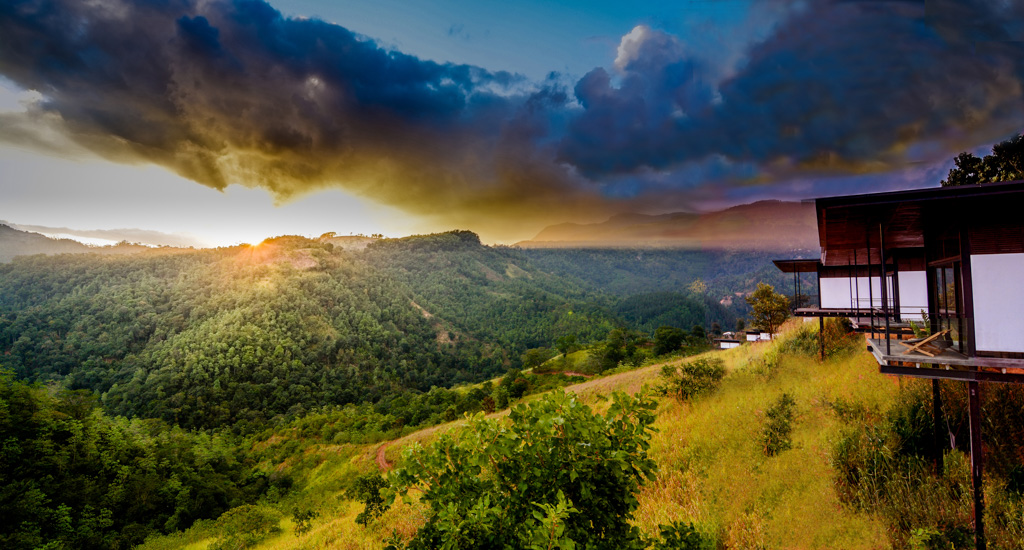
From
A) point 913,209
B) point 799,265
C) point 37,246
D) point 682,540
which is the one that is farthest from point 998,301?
point 37,246

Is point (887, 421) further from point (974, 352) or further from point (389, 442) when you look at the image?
point (389, 442)

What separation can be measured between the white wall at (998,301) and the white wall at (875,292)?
6.66m

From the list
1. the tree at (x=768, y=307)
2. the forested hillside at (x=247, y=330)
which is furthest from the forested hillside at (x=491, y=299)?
the tree at (x=768, y=307)

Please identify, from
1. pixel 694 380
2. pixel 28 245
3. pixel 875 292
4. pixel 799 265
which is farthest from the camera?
pixel 28 245

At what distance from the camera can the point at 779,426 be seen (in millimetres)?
9508

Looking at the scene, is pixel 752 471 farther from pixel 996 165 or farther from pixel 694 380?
pixel 996 165

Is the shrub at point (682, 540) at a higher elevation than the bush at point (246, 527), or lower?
higher

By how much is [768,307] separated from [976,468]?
27.1m

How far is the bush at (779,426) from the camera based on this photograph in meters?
8.89

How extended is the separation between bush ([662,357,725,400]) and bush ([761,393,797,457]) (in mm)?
2844

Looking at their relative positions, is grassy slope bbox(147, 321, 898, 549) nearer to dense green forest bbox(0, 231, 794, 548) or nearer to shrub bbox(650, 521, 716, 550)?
shrub bbox(650, 521, 716, 550)

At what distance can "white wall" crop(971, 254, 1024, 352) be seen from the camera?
5.73 meters

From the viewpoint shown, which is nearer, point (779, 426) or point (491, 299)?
point (779, 426)

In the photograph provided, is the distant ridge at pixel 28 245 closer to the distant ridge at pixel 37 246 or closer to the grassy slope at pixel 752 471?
the distant ridge at pixel 37 246
